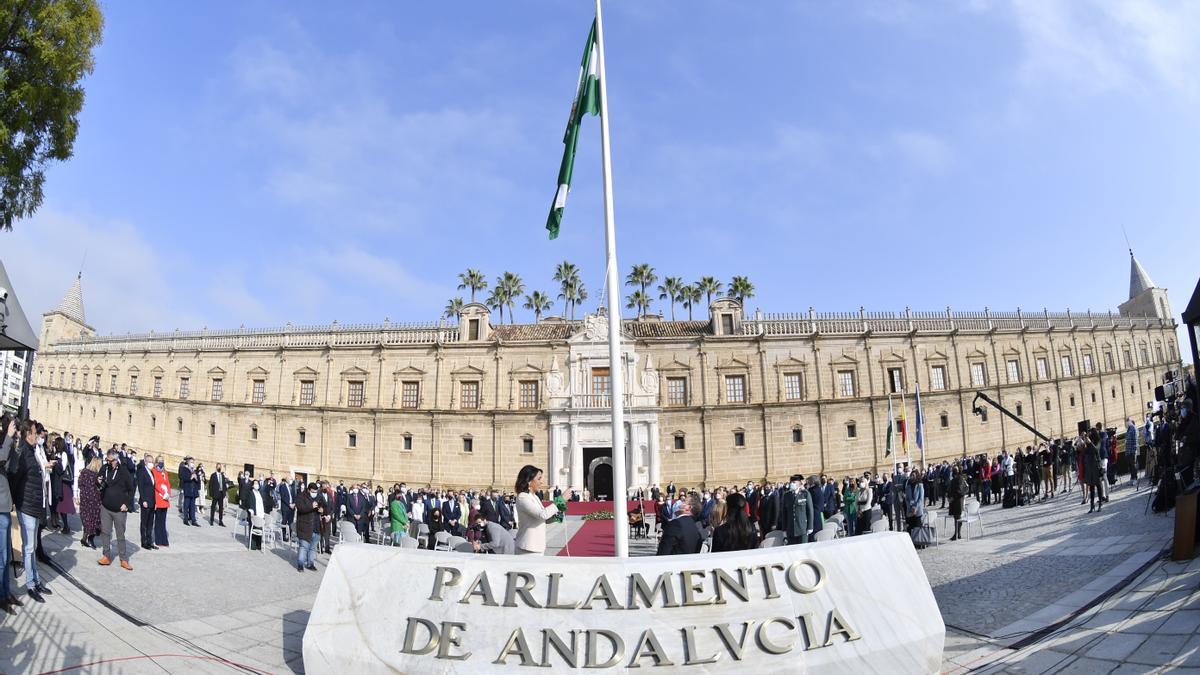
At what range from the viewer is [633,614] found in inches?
186

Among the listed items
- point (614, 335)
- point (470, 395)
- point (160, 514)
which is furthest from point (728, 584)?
point (470, 395)

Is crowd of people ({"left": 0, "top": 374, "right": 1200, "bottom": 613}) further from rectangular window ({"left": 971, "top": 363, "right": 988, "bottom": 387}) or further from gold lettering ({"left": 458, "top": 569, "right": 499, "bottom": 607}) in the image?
rectangular window ({"left": 971, "top": 363, "right": 988, "bottom": 387})

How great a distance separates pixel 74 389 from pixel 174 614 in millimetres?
52479

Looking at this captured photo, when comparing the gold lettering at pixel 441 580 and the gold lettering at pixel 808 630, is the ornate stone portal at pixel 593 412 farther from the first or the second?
→ the gold lettering at pixel 808 630

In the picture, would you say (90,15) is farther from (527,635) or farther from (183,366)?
(183,366)

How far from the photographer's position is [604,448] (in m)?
32.7

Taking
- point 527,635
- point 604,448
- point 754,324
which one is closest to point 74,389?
point 604,448

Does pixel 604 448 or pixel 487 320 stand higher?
pixel 487 320

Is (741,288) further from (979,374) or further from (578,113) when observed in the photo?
(578,113)

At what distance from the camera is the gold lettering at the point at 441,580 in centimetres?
498

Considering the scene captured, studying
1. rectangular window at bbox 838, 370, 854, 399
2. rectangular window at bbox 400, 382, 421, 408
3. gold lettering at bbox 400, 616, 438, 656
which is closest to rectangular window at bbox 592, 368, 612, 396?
rectangular window at bbox 400, 382, 421, 408

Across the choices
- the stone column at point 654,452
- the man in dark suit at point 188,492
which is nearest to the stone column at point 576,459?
the stone column at point 654,452

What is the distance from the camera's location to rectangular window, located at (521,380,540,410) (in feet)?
110

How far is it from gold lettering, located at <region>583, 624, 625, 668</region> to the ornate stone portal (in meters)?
27.4
